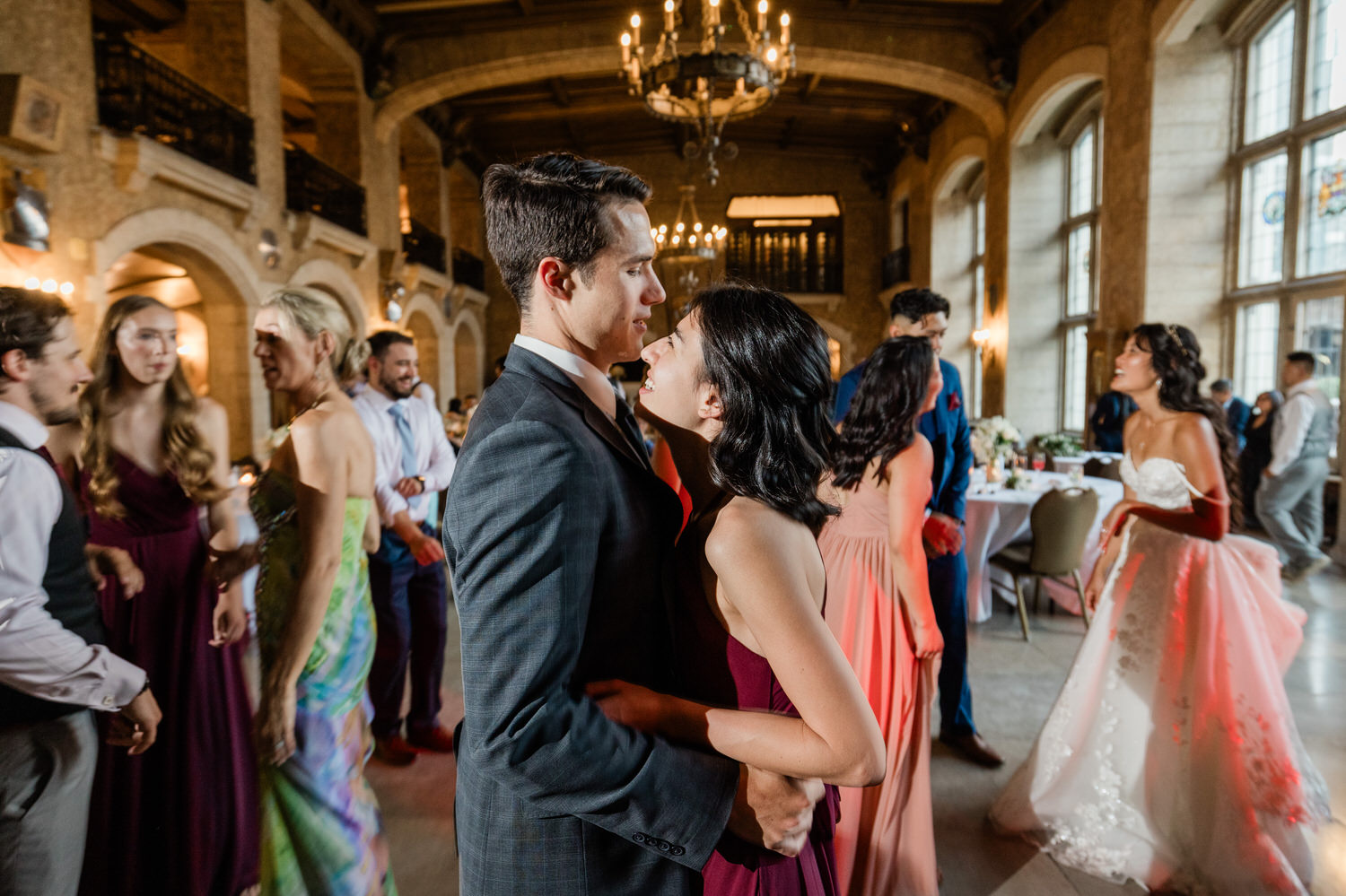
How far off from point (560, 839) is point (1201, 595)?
2343 millimetres

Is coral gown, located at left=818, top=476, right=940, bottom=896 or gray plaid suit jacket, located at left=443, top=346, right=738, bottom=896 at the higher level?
gray plaid suit jacket, located at left=443, top=346, right=738, bottom=896

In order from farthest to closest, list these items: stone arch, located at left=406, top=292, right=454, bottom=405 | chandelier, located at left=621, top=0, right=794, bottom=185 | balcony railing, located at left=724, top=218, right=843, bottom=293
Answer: balcony railing, located at left=724, top=218, right=843, bottom=293, stone arch, located at left=406, top=292, right=454, bottom=405, chandelier, located at left=621, top=0, right=794, bottom=185

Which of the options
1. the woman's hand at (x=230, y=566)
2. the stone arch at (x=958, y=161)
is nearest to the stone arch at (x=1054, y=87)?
the stone arch at (x=958, y=161)

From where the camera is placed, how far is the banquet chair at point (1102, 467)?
24.2 feet

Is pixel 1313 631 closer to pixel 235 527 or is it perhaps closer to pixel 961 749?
pixel 961 749

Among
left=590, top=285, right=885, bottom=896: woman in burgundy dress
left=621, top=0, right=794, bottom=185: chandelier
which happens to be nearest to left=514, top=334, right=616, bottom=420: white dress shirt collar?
left=590, top=285, right=885, bottom=896: woman in burgundy dress

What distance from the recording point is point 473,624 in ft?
2.91

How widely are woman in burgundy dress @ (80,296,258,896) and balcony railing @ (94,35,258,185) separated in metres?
5.67

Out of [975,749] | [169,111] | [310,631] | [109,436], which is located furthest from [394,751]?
[169,111]

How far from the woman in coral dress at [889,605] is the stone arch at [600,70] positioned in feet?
31.1

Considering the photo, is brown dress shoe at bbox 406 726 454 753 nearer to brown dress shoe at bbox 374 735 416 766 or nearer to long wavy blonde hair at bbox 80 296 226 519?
brown dress shoe at bbox 374 735 416 766

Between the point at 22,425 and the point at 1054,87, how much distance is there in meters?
11.0

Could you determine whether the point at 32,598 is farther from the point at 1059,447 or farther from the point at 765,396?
the point at 1059,447

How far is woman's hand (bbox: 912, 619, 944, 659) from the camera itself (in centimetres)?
215
